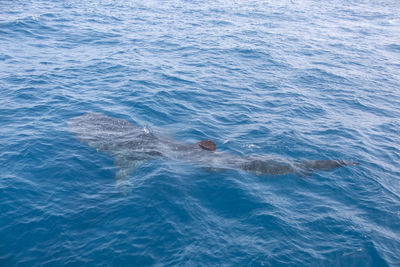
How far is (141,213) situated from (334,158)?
434 inches

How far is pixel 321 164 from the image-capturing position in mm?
16734

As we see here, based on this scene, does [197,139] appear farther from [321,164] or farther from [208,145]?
[321,164]

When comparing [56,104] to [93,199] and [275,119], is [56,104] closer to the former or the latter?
[93,199]

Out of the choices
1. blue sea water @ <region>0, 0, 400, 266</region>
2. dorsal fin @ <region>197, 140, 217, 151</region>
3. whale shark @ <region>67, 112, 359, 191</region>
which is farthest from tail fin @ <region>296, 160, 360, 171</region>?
dorsal fin @ <region>197, 140, 217, 151</region>

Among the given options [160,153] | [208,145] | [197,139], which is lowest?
[197,139]

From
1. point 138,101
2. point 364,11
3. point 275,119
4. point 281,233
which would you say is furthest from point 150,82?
point 364,11

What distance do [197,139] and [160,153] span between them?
280 cm

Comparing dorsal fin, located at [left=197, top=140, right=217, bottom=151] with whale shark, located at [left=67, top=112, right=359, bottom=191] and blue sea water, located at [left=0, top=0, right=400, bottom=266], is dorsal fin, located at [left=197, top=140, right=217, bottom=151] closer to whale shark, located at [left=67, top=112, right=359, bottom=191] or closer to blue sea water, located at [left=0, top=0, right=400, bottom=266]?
whale shark, located at [left=67, top=112, right=359, bottom=191]

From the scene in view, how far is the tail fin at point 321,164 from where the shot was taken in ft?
54.4

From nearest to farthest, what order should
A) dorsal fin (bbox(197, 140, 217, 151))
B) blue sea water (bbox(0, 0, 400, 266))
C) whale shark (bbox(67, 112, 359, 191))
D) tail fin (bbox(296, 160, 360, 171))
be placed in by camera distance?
1. blue sea water (bbox(0, 0, 400, 266))
2. whale shark (bbox(67, 112, 359, 191))
3. tail fin (bbox(296, 160, 360, 171))
4. dorsal fin (bbox(197, 140, 217, 151))

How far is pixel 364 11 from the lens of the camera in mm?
56094

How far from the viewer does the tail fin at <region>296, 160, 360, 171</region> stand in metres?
16.6

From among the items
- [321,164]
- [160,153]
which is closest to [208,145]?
[160,153]

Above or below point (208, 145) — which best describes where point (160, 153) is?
below
